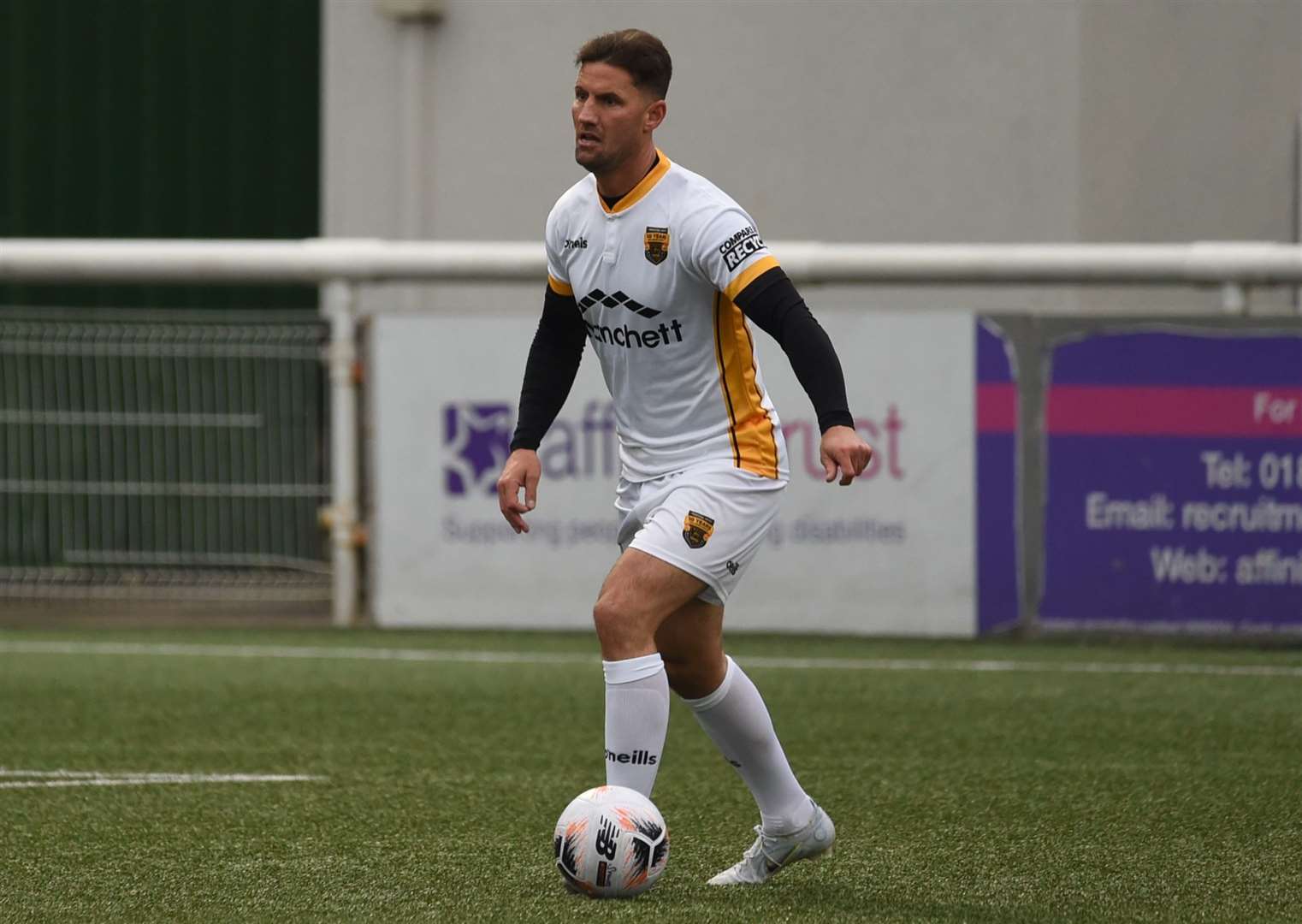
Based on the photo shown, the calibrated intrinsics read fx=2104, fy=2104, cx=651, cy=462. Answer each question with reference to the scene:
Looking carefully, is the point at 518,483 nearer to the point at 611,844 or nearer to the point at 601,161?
the point at 601,161

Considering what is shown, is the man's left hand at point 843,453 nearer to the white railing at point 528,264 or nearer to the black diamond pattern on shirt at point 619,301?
the black diamond pattern on shirt at point 619,301

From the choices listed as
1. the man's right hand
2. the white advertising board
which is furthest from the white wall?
the man's right hand

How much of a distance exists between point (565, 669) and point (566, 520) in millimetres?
1448

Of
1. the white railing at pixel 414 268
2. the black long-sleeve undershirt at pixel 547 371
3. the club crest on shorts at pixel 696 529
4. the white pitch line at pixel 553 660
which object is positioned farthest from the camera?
the white railing at pixel 414 268

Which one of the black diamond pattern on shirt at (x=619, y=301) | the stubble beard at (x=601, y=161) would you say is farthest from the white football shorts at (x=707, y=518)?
the stubble beard at (x=601, y=161)

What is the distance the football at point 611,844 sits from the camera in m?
4.22

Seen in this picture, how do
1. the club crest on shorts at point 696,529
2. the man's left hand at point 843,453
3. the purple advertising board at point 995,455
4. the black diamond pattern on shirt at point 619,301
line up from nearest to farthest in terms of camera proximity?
the man's left hand at point 843,453 < the club crest on shorts at point 696,529 < the black diamond pattern on shirt at point 619,301 < the purple advertising board at point 995,455

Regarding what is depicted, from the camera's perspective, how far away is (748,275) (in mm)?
4301

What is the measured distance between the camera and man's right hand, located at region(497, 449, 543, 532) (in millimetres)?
4609

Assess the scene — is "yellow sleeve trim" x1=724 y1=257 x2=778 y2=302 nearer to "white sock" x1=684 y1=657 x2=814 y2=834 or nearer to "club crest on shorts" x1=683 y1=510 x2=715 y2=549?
"club crest on shorts" x1=683 y1=510 x2=715 y2=549

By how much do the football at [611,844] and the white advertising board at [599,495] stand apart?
19.2ft

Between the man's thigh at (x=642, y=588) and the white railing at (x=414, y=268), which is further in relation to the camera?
the white railing at (x=414, y=268)

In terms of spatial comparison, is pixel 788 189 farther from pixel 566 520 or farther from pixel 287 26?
pixel 566 520

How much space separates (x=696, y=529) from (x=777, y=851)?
779mm
